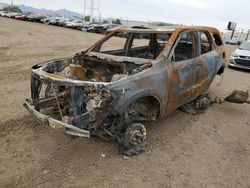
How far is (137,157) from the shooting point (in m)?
4.02

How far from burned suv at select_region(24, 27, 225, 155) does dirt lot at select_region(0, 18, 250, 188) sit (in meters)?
0.36

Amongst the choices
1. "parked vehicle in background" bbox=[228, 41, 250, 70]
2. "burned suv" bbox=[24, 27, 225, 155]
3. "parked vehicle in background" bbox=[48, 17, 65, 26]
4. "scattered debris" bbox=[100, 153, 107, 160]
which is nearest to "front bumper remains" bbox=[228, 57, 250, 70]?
"parked vehicle in background" bbox=[228, 41, 250, 70]

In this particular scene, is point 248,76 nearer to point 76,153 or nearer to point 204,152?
point 204,152

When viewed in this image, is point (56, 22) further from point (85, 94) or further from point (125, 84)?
point (125, 84)

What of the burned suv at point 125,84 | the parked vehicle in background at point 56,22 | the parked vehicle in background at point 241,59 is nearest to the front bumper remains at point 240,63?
the parked vehicle in background at point 241,59

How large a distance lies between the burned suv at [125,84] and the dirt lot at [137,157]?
1.17 feet

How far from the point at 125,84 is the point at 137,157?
3.78ft

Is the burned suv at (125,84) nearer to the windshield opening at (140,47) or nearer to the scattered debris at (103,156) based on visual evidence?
the windshield opening at (140,47)

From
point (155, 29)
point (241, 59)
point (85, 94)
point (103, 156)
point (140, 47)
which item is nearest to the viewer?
point (85, 94)

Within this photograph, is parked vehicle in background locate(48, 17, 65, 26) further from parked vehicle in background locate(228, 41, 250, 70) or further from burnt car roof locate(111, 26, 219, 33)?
burnt car roof locate(111, 26, 219, 33)

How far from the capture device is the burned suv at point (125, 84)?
3.65 metres

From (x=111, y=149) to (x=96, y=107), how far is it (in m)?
0.90

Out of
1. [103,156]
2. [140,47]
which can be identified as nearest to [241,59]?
[140,47]

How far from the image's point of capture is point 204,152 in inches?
168
